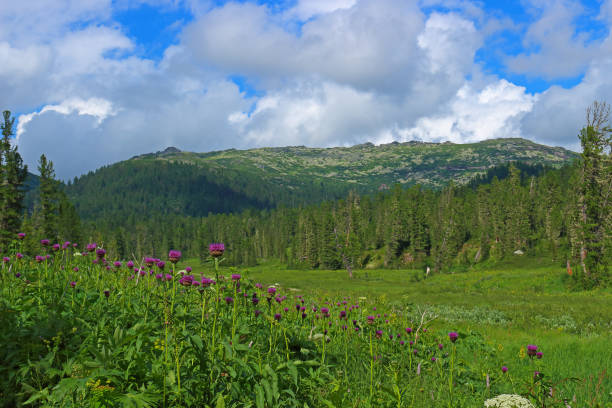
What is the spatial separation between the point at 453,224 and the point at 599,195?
5449 cm

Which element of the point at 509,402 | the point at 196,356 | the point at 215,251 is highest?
the point at 215,251

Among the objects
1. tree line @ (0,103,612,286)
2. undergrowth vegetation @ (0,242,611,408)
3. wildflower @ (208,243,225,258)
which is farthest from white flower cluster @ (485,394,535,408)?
tree line @ (0,103,612,286)

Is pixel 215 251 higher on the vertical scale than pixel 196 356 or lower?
higher

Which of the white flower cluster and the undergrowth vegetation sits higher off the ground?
the undergrowth vegetation

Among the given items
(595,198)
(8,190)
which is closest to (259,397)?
(595,198)

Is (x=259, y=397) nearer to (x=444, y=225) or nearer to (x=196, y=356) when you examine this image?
(x=196, y=356)

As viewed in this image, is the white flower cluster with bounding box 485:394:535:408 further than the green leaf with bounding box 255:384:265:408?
Yes

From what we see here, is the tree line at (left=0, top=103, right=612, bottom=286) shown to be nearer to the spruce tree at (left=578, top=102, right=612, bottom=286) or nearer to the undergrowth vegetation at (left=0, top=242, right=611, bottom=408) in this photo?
the spruce tree at (left=578, top=102, right=612, bottom=286)

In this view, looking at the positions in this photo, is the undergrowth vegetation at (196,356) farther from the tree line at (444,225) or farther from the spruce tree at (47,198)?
the spruce tree at (47,198)

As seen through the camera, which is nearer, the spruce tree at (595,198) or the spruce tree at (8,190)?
the spruce tree at (595,198)

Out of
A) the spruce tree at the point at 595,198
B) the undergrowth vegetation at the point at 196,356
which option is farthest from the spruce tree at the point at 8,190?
the spruce tree at the point at 595,198

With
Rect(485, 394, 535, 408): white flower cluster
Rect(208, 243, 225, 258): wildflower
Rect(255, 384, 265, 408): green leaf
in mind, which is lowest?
Rect(485, 394, 535, 408): white flower cluster

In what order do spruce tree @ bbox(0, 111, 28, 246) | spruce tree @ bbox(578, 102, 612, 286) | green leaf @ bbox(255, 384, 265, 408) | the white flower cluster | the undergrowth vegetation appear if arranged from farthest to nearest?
spruce tree @ bbox(0, 111, 28, 246) < spruce tree @ bbox(578, 102, 612, 286) < the white flower cluster < the undergrowth vegetation < green leaf @ bbox(255, 384, 265, 408)

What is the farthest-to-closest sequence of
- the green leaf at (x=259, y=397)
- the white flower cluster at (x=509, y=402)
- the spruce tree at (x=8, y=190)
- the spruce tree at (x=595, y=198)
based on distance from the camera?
the spruce tree at (x=8, y=190) → the spruce tree at (x=595, y=198) → the white flower cluster at (x=509, y=402) → the green leaf at (x=259, y=397)
